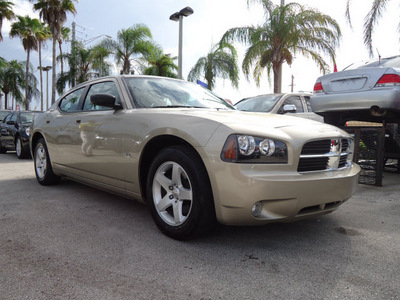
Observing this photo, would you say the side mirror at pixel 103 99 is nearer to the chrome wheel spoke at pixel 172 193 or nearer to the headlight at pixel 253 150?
the chrome wheel spoke at pixel 172 193

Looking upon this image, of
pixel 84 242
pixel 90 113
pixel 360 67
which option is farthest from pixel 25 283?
pixel 360 67

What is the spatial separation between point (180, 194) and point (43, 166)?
10.8 feet

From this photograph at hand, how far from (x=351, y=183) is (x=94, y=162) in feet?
8.38

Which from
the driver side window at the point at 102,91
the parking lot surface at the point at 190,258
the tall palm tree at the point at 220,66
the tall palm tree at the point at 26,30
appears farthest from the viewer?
the tall palm tree at the point at 26,30

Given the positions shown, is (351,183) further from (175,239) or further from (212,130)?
(175,239)

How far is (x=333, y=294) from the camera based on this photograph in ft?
6.09

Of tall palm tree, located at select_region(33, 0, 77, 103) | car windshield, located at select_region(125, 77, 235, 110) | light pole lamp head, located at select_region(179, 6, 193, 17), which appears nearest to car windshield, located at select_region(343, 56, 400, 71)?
car windshield, located at select_region(125, 77, 235, 110)

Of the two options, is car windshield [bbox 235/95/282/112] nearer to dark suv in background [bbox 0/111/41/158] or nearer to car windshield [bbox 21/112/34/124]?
dark suv in background [bbox 0/111/41/158]

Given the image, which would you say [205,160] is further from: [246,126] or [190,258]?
[190,258]

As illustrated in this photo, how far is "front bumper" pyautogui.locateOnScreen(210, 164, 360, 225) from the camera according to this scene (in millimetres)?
2229

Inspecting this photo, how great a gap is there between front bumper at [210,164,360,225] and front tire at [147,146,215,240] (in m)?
0.12

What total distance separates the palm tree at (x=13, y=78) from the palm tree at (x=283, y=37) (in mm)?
37264

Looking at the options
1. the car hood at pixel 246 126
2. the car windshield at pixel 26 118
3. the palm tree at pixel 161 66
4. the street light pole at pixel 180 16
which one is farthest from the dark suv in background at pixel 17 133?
the palm tree at pixel 161 66

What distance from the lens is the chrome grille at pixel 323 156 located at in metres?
2.45
